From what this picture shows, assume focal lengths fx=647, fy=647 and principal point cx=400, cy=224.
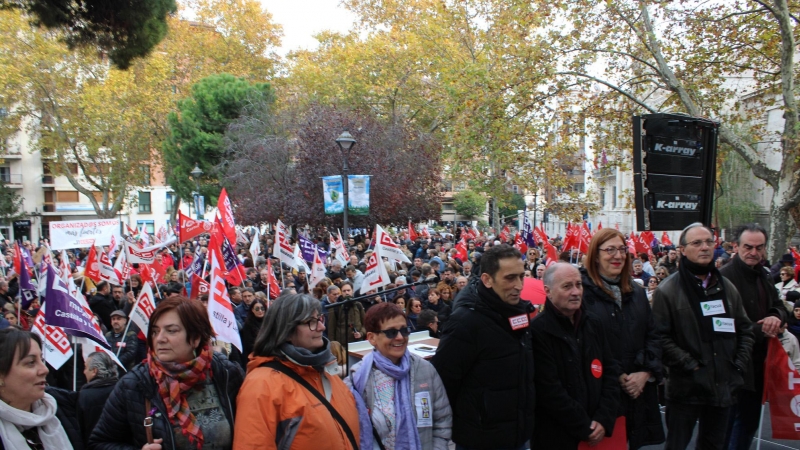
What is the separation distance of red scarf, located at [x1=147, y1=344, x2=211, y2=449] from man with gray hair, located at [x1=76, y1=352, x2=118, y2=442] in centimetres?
179

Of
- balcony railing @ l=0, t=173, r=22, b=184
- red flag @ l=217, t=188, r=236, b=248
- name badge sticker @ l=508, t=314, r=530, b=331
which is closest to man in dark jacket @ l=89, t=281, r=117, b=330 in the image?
red flag @ l=217, t=188, r=236, b=248

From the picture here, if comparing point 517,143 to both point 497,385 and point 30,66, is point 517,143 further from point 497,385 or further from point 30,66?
point 30,66

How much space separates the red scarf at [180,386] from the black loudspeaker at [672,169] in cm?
377

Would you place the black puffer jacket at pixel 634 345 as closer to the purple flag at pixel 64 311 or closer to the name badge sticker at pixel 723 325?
the name badge sticker at pixel 723 325

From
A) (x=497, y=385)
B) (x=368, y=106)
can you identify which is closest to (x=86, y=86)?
(x=368, y=106)

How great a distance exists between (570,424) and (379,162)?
76.1ft

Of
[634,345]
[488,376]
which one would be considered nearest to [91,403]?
[488,376]

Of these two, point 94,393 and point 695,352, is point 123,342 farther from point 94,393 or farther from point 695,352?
point 695,352

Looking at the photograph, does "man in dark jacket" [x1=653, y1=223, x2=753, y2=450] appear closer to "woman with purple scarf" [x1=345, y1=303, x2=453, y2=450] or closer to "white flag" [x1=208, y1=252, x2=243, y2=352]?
"woman with purple scarf" [x1=345, y1=303, x2=453, y2=450]

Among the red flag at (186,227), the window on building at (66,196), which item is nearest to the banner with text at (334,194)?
the red flag at (186,227)

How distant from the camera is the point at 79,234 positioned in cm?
1371

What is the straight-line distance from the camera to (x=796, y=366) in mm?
4848

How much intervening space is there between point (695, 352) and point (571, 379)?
3.52 ft

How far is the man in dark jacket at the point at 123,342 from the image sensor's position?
22.4 feet
